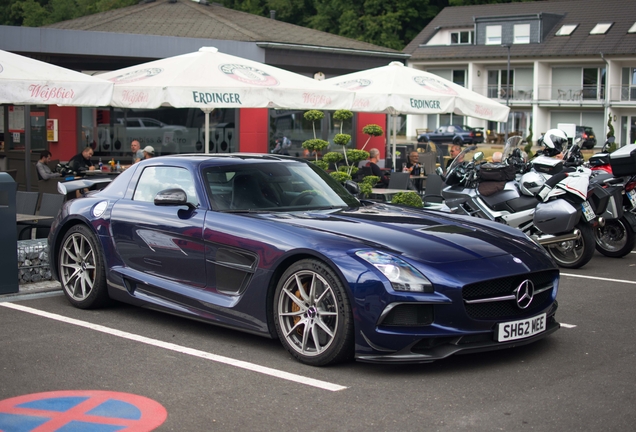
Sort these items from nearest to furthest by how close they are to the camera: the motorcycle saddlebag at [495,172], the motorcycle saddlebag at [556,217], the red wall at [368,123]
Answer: the motorcycle saddlebag at [556,217] < the motorcycle saddlebag at [495,172] < the red wall at [368,123]

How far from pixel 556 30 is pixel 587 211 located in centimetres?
5704

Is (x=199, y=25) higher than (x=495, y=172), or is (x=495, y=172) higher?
(x=199, y=25)

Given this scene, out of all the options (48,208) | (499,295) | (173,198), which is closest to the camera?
(499,295)

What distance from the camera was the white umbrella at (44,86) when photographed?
9867 mm

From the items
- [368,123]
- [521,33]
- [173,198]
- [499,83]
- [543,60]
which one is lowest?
[173,198]

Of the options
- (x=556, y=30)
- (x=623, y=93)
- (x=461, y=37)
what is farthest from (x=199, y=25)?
(x=461, y=37)

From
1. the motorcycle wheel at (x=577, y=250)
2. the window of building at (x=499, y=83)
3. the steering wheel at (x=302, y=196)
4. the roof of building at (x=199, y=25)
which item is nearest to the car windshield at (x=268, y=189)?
the steering wheel at (x=302, y=196)

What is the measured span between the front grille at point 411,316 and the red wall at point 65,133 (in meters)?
14.6

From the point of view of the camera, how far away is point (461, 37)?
6956 centimetres

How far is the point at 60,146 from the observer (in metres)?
18.7

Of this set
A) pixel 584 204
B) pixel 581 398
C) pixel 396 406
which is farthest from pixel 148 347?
pixel 584 204

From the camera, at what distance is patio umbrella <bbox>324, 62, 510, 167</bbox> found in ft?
47.9

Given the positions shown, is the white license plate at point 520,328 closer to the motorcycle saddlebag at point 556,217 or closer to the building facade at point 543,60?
the motorcycle saddlebag at point 556,217

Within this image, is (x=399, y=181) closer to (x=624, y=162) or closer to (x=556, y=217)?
(x=624, y=162)
